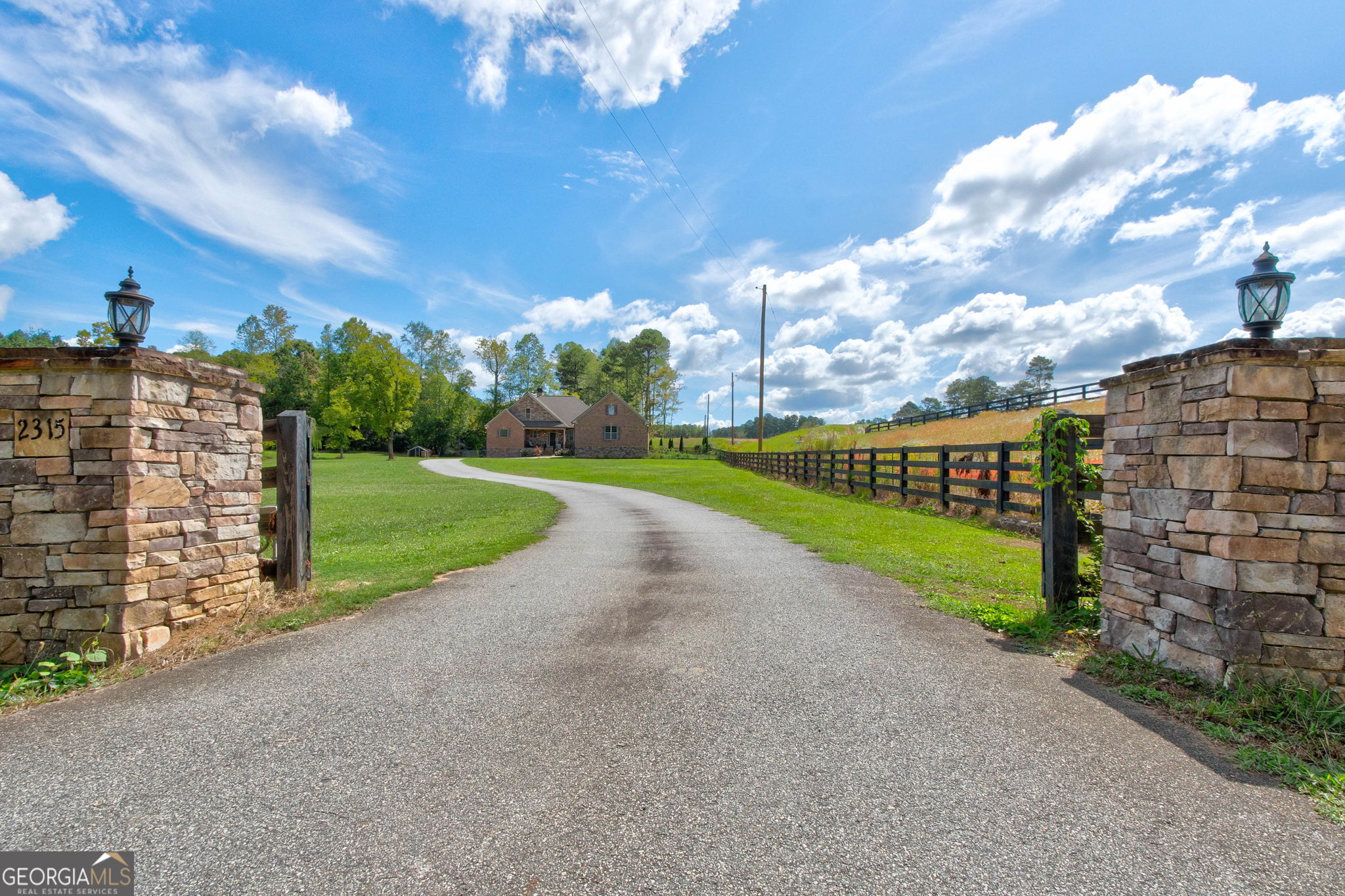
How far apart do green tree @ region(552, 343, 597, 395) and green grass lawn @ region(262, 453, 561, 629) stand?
58106mm

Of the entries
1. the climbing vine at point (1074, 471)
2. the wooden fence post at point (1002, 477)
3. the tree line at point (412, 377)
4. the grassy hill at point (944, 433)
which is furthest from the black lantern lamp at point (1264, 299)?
the tree line at point (412, 377)

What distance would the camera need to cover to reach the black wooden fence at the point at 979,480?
4.75m

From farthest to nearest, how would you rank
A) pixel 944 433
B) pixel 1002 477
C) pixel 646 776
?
pixel 944 433 → pixel 1002 477 → pixel 646 776

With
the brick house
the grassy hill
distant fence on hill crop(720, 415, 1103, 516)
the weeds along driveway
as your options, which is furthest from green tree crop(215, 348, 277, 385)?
the weeds along driveway

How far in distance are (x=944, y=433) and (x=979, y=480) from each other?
55.9 ft

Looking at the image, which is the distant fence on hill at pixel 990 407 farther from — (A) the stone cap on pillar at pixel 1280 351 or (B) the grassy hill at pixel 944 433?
(A) the stone cap on pillar at pixel 1280 351

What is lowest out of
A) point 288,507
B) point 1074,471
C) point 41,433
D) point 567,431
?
point 288,507

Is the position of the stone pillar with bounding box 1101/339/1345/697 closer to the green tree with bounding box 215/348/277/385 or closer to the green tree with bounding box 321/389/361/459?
the green tree with bounding box 321/389/361/459

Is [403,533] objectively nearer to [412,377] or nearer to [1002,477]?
[1002,477]

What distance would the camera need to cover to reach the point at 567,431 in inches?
2234

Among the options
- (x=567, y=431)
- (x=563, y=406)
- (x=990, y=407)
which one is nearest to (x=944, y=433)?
(x=990, y=407)

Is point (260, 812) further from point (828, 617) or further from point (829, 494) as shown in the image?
point (829, 494)

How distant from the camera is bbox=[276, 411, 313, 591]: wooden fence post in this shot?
5.32m

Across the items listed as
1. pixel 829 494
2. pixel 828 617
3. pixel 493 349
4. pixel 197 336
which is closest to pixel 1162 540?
pixel 828 617
